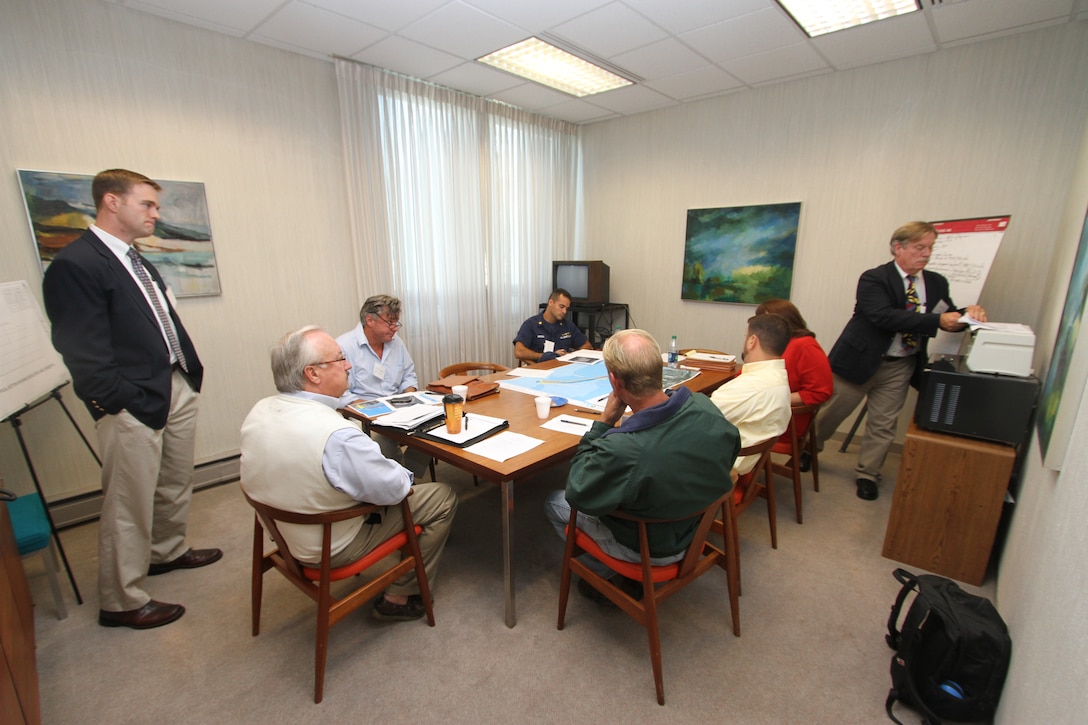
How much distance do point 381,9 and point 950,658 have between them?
3.89 meters

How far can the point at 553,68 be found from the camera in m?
3.61

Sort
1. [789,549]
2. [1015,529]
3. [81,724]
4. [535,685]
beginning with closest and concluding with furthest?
[81,724], [535,685], [1015,529], [789,549]

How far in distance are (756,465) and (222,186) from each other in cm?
360

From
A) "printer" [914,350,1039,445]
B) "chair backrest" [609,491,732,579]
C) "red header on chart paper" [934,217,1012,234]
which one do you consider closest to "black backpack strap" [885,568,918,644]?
"chair backrest" [609,491,732,579]

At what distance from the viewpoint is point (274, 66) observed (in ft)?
10.3

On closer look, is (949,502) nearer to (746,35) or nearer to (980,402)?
(980,402)

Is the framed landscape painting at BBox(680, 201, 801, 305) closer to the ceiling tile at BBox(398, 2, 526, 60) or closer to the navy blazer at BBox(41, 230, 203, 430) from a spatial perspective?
the ceiling tile at BBox(398, 2, 526, 60)

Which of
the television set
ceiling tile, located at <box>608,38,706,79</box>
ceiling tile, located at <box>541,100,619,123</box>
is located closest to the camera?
ceiling tile, located at <box>608,38,706,79</box>

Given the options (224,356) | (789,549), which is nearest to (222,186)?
(224,356)

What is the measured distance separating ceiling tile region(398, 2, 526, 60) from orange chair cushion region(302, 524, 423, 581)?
111 inches

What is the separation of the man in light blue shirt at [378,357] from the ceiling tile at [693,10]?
221 centimetres

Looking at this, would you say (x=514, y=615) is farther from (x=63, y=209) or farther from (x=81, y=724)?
(x=63, y=209)

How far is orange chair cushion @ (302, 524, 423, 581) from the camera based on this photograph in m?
1.60

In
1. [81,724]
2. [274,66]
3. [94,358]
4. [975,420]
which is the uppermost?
[274,66]
